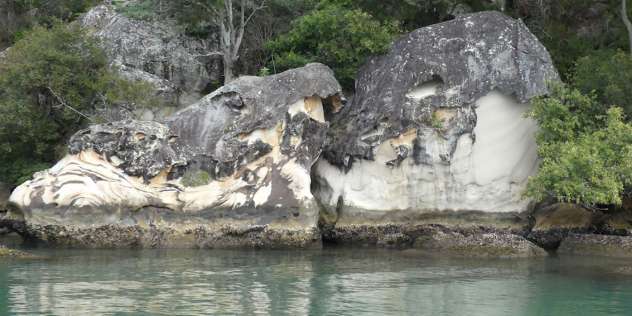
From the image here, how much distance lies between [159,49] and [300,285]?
16668mm

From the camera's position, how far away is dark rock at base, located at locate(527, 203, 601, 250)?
22672mm

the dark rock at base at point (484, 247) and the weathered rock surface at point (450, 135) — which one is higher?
the weathered rock surface at point (450, 135)

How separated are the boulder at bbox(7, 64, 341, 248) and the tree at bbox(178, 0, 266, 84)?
4.98m

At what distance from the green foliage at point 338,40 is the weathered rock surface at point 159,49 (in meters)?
3.83

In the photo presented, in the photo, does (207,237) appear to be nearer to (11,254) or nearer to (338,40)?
(11,254)

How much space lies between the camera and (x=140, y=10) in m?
29.2

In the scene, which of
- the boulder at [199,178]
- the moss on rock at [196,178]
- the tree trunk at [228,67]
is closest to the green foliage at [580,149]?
the boulder at [199,178]

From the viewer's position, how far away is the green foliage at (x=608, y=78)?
71.4 ft

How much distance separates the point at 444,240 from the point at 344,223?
12.9 ft

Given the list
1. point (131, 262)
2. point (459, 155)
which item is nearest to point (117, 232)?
point (131, 262)

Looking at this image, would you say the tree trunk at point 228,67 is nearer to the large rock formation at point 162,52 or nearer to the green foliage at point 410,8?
the large rock formation at point 162,52

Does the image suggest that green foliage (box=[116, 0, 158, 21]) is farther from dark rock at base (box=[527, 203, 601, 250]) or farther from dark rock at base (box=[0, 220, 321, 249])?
dark rock at base (box=[527, 203, 601, 250])

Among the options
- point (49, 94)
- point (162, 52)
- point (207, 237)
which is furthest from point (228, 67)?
point (207, 237)

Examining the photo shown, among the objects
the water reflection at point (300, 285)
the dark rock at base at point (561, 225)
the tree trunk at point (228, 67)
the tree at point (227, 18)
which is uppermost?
the tree at point (227, 18)
